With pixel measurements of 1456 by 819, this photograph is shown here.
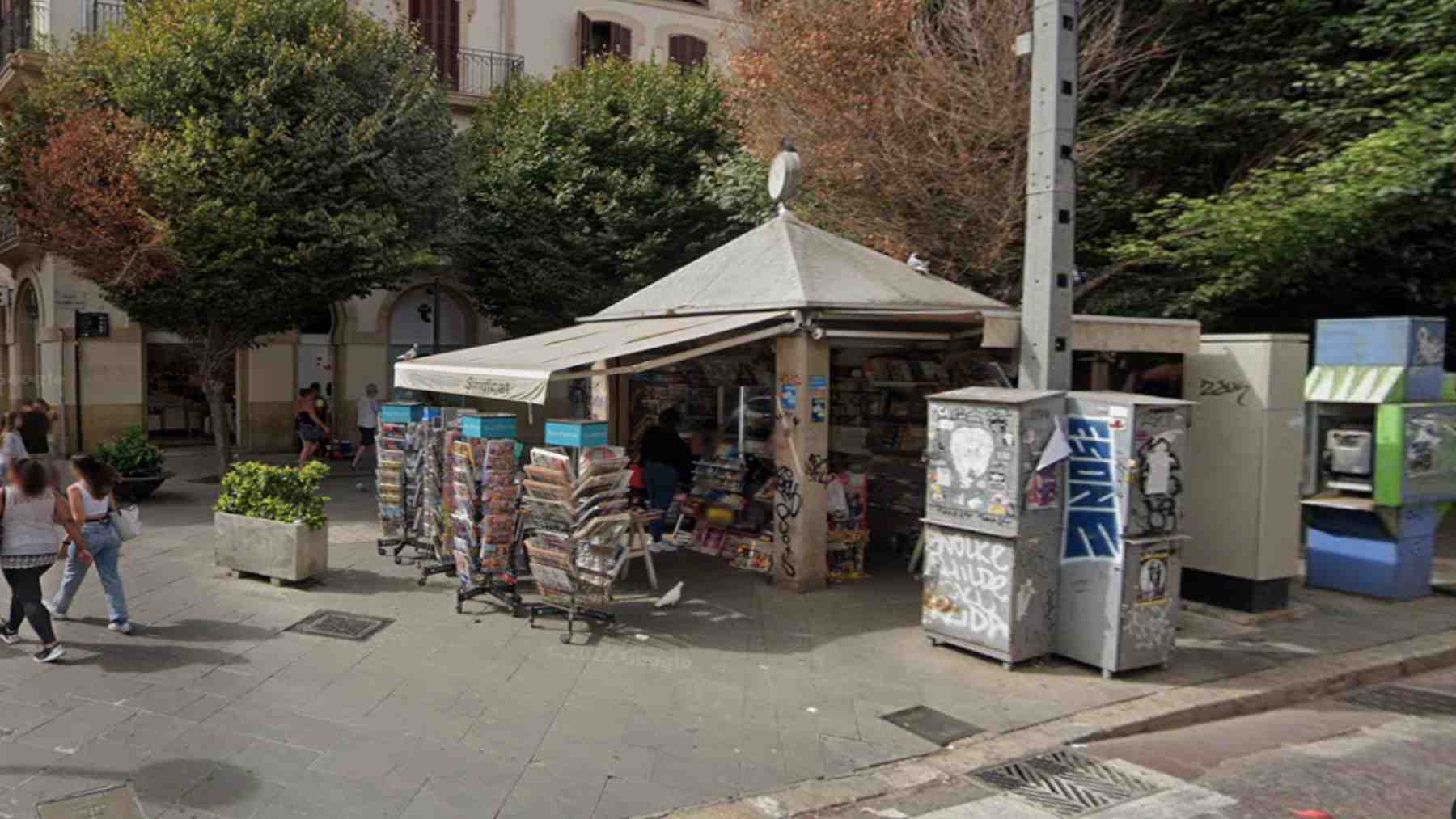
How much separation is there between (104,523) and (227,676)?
5.96 ft

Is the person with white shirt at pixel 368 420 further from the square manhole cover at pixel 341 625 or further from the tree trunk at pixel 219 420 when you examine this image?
the square manhole cover at pixel 341 625

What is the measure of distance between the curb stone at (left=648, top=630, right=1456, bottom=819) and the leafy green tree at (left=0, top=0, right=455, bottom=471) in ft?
38.5

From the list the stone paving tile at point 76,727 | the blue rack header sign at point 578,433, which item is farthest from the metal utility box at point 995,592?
the stone paving tile at point 76,727

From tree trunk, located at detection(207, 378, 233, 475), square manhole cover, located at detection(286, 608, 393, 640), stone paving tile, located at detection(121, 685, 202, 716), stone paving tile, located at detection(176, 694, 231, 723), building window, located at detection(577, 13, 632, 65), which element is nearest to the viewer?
stone paving tile, located at detection(176, 694, 231, 723)

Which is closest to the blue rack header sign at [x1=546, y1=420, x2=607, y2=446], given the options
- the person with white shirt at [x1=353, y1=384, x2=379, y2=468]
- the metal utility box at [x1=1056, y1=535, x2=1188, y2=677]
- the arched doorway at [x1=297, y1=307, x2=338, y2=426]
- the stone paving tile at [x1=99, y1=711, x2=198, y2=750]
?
the stone paving tile at [x1=99, y1=711, x2=198, y2=750]

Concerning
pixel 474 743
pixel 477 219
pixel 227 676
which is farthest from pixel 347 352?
pixel 474 743

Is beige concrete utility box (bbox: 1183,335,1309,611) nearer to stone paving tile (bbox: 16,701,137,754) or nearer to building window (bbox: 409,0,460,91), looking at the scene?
stone paving tile (bbox: 16,701,137,754)

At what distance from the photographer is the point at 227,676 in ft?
19.8

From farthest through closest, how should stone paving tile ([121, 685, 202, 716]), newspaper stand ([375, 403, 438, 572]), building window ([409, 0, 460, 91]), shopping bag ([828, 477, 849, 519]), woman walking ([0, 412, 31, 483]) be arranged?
building window ([409, 0, 460, 91]) < newspaper stand ([375, 403, 438, 572]) < shopping bag ([828, 477, 849, 519]) < woman walking ([0, 412, 31, 483]) < stone paving tile ([121, 685, 202, 716])

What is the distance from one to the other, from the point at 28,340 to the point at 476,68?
12003 mm

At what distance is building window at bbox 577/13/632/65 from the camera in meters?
23.3

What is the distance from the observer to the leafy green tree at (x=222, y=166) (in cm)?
1285

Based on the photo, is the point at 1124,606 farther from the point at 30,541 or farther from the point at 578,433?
the point at 30,541

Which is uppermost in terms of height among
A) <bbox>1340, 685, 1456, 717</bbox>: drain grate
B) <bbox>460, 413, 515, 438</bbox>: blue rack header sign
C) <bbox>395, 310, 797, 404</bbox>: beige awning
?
<bbox>395, 310, 797, 404</bbox>: beige awning
